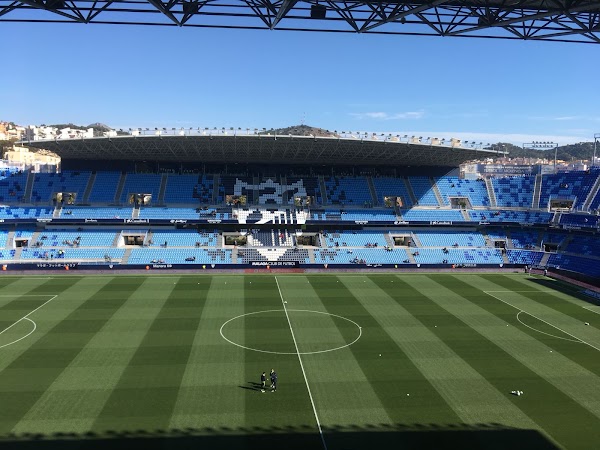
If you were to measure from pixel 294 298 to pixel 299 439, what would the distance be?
2158cm

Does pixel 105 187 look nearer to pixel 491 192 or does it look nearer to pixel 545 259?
pixel 491 192

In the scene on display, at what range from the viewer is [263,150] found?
5619 cm

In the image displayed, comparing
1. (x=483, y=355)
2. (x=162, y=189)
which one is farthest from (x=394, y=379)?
(x=162, y=189)

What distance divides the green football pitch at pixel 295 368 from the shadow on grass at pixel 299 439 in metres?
0.08

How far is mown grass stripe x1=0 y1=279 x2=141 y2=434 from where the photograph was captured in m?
20.1

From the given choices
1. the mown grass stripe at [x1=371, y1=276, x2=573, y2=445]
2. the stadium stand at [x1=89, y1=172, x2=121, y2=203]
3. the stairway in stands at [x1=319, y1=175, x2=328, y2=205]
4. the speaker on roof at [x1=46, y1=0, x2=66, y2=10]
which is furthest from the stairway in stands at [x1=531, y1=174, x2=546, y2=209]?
the speaker on roof at [x1=46, y1=0, x2=66, y2=10]

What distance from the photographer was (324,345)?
1125 inches

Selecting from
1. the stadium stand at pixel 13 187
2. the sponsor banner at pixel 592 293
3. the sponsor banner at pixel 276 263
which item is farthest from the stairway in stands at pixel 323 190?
the stadium stand at pixel 13 187

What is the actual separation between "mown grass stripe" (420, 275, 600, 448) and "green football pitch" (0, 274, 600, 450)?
0.31 feet

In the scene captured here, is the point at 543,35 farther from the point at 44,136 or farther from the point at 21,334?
the point at 44,136

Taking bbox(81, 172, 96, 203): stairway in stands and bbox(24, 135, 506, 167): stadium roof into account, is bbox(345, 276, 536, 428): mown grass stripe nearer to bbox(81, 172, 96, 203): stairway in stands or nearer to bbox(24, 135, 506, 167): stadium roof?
bbox(24, 135, 506, 167): stadium roof

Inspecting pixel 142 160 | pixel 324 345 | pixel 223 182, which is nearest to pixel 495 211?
pixel 223 182

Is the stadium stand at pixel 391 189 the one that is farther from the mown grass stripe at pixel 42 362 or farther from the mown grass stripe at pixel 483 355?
the mown grass stripe at pixel 42 362

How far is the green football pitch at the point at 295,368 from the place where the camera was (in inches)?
743
